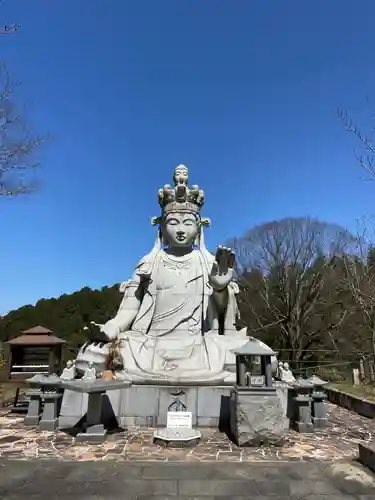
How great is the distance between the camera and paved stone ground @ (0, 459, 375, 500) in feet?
13.3

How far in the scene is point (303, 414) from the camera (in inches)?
270

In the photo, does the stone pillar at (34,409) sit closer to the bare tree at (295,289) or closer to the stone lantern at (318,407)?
the stone lantern at (318,407)

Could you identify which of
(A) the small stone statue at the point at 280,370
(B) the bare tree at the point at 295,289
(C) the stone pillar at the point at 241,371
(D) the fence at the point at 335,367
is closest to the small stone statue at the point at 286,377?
(A) the small stone statue at the point at 280,370

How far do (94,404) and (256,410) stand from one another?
2494mm

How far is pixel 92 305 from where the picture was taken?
88.8ft

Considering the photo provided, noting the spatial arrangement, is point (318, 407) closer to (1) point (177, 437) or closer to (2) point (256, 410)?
(2) point (256, 410)

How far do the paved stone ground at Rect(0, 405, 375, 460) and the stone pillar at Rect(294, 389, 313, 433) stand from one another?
164mm

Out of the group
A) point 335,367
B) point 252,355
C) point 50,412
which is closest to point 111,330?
point 50,412

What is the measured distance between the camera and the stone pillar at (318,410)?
7156 millimetres

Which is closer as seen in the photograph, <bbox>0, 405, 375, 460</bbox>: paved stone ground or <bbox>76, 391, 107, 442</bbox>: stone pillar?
<bbox>0, 405, 375, 460</bbox>: paved stone ground

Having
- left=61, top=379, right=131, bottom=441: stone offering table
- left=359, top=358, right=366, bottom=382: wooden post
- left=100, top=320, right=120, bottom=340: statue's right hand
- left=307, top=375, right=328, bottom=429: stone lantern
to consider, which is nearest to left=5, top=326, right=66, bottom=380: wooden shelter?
left=100, top=320, right=120, bottom=340: statue's right hand

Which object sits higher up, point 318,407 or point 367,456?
point 318,407

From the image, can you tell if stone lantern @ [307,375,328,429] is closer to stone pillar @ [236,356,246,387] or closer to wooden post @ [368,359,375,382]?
stone pillar @ [236,356,246,387]

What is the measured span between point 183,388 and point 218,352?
1013 millimetres
